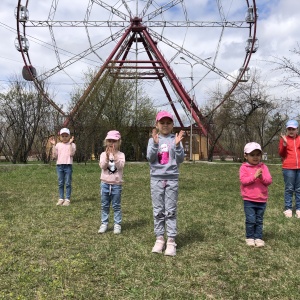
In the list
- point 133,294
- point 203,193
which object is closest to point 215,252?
point 133,294

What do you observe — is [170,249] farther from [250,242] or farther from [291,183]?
[291,183]

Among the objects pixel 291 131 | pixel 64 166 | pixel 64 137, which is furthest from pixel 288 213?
pixel 64 137

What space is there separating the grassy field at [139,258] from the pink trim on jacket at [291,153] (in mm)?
860

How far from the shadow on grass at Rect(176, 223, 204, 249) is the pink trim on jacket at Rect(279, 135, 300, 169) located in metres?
2.11

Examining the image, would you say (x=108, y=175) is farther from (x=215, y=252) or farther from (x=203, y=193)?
(x=203, y=193)

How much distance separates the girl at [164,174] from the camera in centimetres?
424

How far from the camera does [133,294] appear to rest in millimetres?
3035

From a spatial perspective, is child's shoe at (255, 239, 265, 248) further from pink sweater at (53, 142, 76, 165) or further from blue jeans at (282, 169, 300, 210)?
pink sweater at (53, 142, 76, 165)

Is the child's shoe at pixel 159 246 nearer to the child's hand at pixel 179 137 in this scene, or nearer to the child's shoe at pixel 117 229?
the child's shoe at pixel 117 229

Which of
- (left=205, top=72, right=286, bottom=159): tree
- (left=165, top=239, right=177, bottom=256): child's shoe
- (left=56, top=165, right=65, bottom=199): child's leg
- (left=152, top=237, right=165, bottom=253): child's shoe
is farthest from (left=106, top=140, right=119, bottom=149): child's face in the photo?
(left=205, top=72, right=286, bottom=159): tree

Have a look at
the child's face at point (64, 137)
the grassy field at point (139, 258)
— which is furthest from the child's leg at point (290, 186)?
the child's face at point (64, 137)

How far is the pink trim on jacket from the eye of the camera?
250 inches

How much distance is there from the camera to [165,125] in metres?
4.32

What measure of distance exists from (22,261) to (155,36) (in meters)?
27.6
